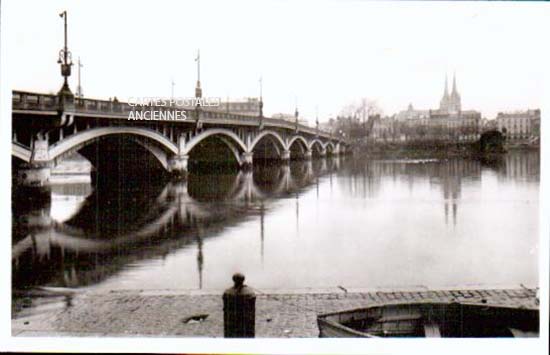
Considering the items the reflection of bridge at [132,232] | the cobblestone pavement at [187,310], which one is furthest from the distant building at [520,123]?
the reflection of bridge at [132,232]

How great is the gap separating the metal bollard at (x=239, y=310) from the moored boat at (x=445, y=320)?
55 centimetres

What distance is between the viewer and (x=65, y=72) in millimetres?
4848

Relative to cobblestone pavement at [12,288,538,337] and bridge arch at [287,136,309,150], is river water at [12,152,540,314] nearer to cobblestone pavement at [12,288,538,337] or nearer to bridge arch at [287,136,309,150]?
cobblestone pavement at [12,288,538,337]

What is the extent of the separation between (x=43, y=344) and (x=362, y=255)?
2.61m

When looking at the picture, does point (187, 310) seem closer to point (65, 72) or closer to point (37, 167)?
point (65, 72)

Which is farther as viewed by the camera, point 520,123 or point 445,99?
point 445,99

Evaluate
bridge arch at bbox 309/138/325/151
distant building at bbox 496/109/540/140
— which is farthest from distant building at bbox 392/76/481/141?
bridge arch at bbox 309/138/325/151

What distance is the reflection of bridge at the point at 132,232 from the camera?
186 inches

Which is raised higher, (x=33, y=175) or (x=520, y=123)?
(x=520, y=123)

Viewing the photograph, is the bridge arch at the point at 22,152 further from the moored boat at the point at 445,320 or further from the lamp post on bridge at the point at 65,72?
the moored boat at the point at 445,320

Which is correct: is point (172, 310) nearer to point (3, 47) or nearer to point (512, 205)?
point (3, 47)

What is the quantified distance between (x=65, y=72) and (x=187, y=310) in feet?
8.34

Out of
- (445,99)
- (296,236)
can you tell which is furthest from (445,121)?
(296,236)

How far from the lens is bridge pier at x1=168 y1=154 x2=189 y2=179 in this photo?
10.3m
